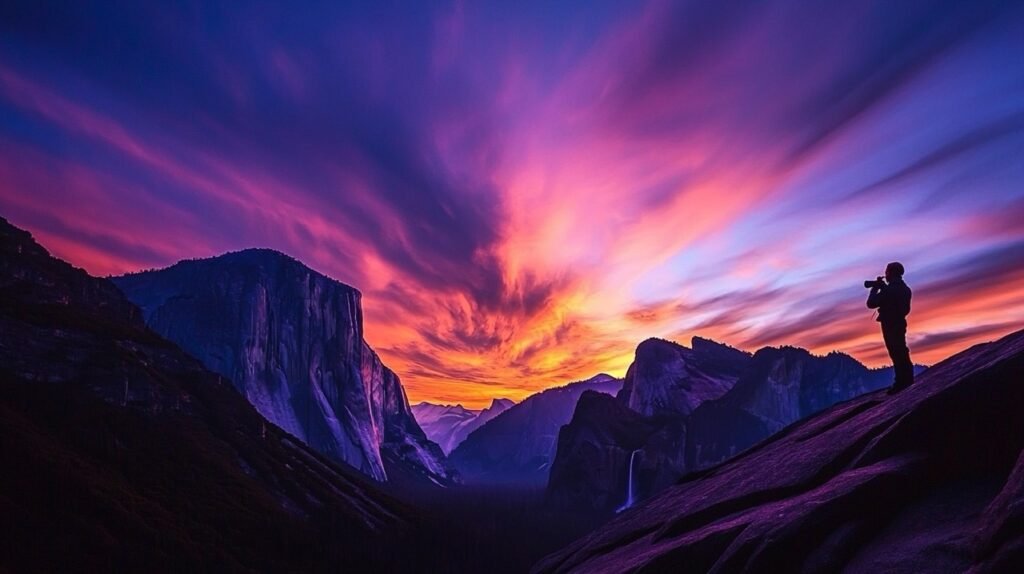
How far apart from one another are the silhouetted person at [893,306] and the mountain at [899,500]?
1591 mm

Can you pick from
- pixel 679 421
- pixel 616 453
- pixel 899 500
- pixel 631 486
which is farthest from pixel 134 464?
pixel 679 421

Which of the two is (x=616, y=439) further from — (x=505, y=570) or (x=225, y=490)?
(x=225, y=490)

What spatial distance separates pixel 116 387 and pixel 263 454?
36.4 metres

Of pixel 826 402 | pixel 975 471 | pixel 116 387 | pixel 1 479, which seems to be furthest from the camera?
pixel 826 402

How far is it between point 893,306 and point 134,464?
11594 cm

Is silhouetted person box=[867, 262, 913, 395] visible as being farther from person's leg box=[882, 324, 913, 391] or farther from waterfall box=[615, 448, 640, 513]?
waterfall box=[615, 448, 640, 513]

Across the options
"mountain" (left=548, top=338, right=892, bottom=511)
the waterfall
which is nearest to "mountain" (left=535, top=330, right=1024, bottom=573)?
"mountain" (left=548, top=338, right=892, bottom=511)

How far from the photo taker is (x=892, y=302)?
1525 centimetres

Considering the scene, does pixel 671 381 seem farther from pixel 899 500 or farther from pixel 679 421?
pixel 899 500

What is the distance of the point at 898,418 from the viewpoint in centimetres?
1270

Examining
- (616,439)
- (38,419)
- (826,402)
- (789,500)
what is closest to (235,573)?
(38,419)

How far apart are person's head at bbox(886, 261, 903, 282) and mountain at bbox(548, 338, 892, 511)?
4696 inches

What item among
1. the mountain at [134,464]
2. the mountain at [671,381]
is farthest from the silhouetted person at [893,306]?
the mountain at [671,381]

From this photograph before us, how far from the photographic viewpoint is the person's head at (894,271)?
600 inches
